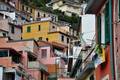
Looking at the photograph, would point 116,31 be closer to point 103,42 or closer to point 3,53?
point 103,42

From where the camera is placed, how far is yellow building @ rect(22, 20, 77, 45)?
94250 mm

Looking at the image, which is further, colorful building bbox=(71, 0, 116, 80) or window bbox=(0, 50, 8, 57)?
window bbox=(0, 50, 8, 57)

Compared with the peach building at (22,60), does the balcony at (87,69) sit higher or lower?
higher

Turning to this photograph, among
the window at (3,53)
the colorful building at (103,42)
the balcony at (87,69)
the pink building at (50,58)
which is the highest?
the colorful building at (103,42)

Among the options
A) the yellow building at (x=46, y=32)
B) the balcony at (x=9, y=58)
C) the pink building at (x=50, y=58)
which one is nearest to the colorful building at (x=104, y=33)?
the balcony at (x=9, y=58)

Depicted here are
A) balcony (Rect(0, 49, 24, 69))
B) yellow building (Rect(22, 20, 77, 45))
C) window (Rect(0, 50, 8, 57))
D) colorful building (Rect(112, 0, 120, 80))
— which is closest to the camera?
colorful building (Rect(112, 0, 120, 80))

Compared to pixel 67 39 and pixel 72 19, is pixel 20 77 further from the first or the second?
pixel 72 19

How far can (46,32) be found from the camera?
3745 inches

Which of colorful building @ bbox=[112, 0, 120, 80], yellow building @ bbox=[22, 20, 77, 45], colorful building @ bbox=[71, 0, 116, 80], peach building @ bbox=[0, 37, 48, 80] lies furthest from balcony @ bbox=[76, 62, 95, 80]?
yellow building @ bbox=[22, 20, 77, 45]

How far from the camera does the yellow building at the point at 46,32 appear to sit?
94.2m

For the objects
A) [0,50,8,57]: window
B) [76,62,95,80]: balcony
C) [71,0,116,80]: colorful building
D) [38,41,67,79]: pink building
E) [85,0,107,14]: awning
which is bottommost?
[38,41,67,79]: pink building

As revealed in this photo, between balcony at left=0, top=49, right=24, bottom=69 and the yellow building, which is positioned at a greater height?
the yellow building

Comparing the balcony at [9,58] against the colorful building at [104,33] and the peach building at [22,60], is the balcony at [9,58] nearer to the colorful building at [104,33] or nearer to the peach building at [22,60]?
the peach building at [22,60]

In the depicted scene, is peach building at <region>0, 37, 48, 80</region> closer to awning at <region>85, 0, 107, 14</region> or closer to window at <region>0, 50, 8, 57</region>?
window at <region>0, 50, 8, 57</region>
